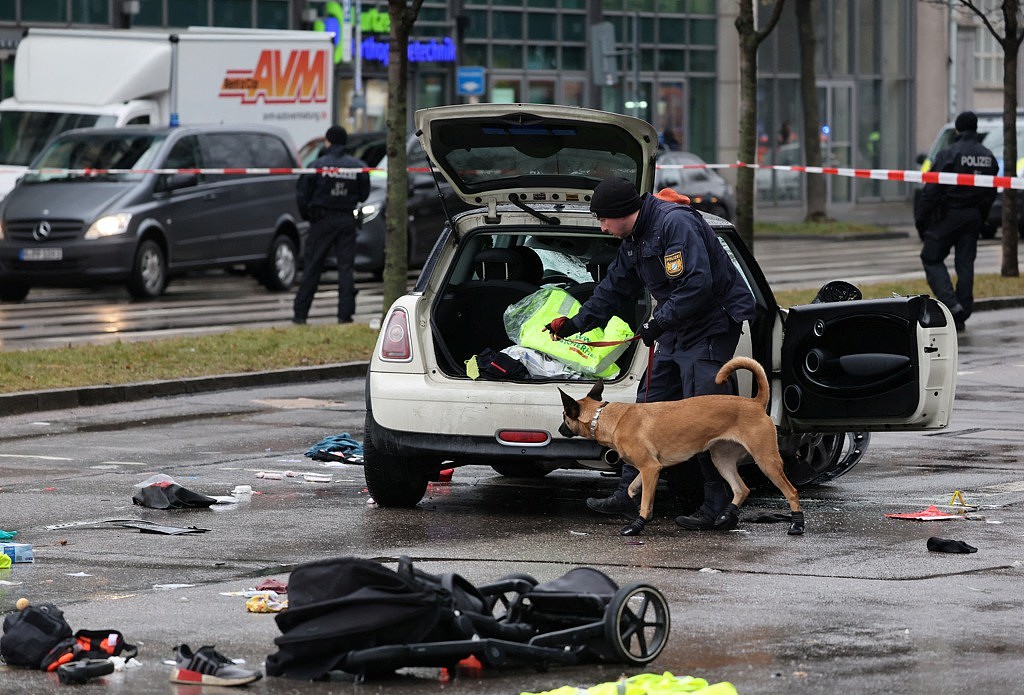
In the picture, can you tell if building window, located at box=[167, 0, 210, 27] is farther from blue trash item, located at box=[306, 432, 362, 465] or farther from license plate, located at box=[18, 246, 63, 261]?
blue trash item, located at box=[306, 432, 362, 465]

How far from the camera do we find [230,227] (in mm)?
23719

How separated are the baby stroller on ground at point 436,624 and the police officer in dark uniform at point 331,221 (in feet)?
41.3

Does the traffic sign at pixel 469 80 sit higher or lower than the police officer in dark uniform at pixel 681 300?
higher

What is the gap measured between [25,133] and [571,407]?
18862 mm

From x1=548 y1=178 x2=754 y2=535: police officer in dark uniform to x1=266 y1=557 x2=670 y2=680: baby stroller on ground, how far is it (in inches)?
98.0

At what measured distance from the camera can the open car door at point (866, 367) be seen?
891 cm

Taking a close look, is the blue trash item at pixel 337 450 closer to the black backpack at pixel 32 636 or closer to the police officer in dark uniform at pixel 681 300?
the police officer in dark uniform at pixel 681 300

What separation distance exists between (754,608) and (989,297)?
1514cm

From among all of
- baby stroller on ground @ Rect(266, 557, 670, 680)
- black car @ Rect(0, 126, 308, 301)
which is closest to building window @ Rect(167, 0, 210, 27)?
black car @ Rect(0, 126, 308, 301)

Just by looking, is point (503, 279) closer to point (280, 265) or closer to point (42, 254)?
point (42, 254)

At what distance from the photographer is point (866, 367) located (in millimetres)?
9016

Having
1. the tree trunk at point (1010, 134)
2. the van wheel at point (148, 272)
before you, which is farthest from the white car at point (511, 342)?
the tree trunk at point (1010, 134)

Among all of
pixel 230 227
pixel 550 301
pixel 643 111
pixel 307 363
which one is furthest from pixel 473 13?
pixel 550 301

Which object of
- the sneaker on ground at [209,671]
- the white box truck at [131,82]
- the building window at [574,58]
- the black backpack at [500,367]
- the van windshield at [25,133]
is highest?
the building window at [574,58]
